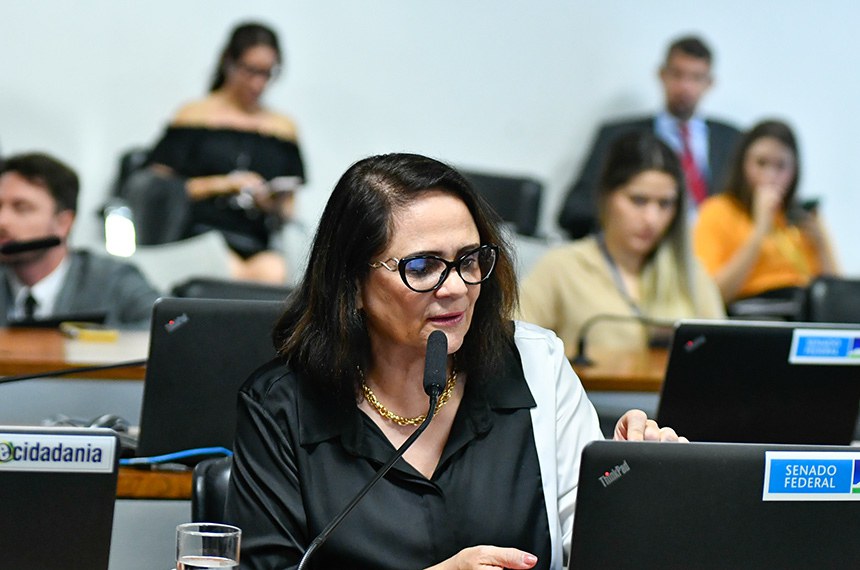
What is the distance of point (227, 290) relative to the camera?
3.34m

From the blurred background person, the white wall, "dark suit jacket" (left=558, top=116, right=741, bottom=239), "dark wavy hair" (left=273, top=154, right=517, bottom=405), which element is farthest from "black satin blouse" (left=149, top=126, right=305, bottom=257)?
"dark wavy hair" (left=273, top=154, right=517, bottom=405)

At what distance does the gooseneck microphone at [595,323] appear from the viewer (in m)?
3.33

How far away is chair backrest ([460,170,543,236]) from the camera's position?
6027 millimetres

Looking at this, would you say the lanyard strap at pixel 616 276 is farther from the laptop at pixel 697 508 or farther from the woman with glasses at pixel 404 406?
the laptop at pixel 697 508

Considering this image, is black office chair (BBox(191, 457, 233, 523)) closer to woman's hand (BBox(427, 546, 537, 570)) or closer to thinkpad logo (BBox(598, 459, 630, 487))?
woman's hand (BBox(427, 546, 537, 570))

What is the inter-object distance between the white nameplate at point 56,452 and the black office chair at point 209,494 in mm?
453

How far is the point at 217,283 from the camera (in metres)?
3.38

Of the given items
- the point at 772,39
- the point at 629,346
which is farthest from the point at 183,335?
the point at 772,39

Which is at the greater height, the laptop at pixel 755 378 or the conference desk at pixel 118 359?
the laptop at pixel 755 378

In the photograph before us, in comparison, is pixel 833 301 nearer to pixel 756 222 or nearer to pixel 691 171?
pixel 756 222

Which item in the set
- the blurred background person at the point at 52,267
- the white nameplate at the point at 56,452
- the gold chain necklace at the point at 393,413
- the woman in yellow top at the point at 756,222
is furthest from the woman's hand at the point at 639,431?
the woman in yellow top at the point at 756,222

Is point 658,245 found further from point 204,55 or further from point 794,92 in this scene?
point 794,92

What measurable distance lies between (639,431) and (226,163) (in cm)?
435

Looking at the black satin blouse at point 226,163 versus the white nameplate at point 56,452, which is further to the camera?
the black satin blouse at point 226,163
